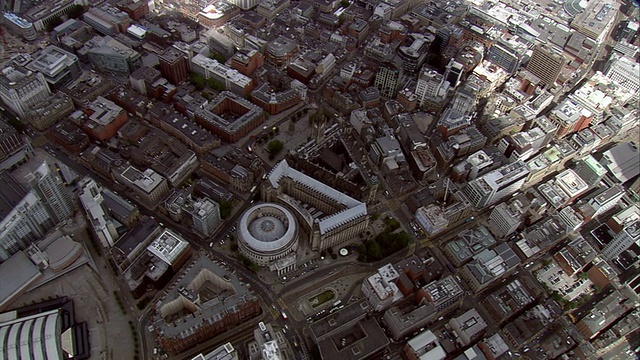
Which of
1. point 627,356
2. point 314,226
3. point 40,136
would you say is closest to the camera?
point 627,356

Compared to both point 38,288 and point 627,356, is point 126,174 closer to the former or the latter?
point 38,288

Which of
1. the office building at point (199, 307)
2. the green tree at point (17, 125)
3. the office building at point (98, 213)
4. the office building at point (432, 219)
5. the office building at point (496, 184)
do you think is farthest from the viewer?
the green tree at point (17, 125)

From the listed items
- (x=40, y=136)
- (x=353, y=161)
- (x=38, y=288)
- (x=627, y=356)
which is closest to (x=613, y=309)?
(x=627, y=356)

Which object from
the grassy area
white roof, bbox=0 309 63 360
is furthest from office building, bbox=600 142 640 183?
white roof, bbox=0 309 63 360

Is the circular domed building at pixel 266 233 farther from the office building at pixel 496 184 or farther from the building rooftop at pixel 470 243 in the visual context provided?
the office building at pixel 496 184

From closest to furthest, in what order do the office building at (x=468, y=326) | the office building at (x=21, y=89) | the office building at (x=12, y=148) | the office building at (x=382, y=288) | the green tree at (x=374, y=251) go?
the office building at (x=468, y=326) → the office building at (x=382, y=288) → the green tree at (x=374, y=251) → the office building at (x=12, y=148) → the office building at (x=21, y=89)

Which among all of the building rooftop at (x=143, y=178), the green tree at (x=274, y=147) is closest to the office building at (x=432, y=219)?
the green tree at (x=274, y=147)
